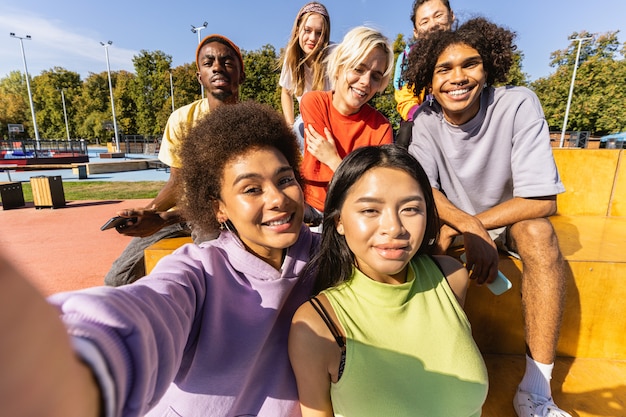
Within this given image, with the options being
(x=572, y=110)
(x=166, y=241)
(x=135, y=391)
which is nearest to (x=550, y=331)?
(x=135, y=391)

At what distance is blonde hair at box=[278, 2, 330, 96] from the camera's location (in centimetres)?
314

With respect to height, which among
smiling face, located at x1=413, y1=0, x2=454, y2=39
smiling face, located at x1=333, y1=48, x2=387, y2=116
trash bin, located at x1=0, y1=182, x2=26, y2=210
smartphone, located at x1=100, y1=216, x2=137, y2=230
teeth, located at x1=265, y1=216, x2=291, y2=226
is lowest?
trash bin, located at x1=0, y1=182, x2=26, y2=210

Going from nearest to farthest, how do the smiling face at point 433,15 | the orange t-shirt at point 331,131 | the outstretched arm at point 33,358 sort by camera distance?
the outstretched arm at point 33,358, the orange t-shirt at point 331,131, the smiling face at point 433,15

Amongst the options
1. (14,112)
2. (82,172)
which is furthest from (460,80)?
(14,112)

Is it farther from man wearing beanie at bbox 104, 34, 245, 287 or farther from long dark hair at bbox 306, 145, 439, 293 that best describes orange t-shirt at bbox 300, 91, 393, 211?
long dark hair at bbox 306, 145, 439, 293

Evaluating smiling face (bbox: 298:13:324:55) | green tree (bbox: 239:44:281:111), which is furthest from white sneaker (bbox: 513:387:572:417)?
green tree (bbox: 239:44:281:111)

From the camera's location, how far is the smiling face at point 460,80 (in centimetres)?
198

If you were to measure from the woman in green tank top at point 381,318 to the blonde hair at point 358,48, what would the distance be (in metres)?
1.12

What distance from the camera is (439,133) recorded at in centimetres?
214

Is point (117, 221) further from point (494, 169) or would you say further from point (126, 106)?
point (126, 106)

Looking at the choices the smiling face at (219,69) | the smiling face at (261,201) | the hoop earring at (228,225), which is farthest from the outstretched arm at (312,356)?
the smiling face at (219,69)

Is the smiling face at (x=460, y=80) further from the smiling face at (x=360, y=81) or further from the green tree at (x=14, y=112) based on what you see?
the green tree at (x=14, y=112)

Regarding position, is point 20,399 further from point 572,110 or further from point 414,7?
point 572,110

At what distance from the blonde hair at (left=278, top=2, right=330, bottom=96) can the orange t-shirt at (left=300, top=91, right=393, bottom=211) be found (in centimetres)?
92
